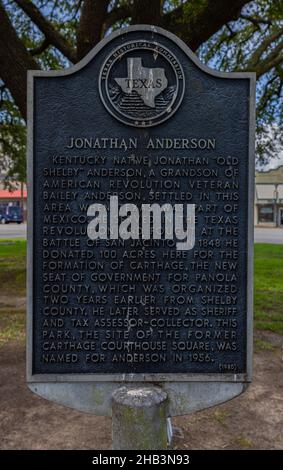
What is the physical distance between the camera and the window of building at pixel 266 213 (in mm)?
47531

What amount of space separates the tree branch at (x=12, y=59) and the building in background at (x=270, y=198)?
4198 centimetres

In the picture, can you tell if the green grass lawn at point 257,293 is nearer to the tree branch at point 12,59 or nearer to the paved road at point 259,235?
the tree branch at point 12,59

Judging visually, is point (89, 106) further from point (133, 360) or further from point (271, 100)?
point (271, 100)

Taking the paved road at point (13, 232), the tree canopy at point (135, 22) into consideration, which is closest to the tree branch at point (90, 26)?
the tree canopy at point (135, 22)

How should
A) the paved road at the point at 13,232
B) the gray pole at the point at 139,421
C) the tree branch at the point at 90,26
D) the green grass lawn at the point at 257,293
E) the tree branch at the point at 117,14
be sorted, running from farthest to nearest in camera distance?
1. the paved road at the point at 13,232
2. the tree branch at the point at 117,14
3. the tree branch at the point at 90,26
4. the green grass lawn at the point at 257,293
5. the gray pole at the point at 139,421

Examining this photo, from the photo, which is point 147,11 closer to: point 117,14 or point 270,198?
point 117,14

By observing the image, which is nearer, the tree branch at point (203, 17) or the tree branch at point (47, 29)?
the tree branch at point (203, 17)

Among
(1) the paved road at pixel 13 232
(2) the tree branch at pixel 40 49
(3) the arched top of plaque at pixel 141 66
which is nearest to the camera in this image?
(3) the arched top of plaque at pixel 141 66

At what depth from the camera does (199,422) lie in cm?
415

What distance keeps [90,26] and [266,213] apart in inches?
1704

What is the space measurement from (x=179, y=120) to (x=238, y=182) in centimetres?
59

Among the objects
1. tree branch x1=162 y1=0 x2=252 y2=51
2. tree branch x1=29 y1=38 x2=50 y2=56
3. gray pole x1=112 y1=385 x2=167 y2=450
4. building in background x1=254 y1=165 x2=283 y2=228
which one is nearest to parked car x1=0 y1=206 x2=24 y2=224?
building in background x1=254 y1=165 x2=283 y2=228

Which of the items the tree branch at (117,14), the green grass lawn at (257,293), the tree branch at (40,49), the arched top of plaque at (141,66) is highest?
the tree branch at (117,14)

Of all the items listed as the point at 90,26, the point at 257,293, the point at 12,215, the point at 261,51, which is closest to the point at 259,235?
the point at 257,293
